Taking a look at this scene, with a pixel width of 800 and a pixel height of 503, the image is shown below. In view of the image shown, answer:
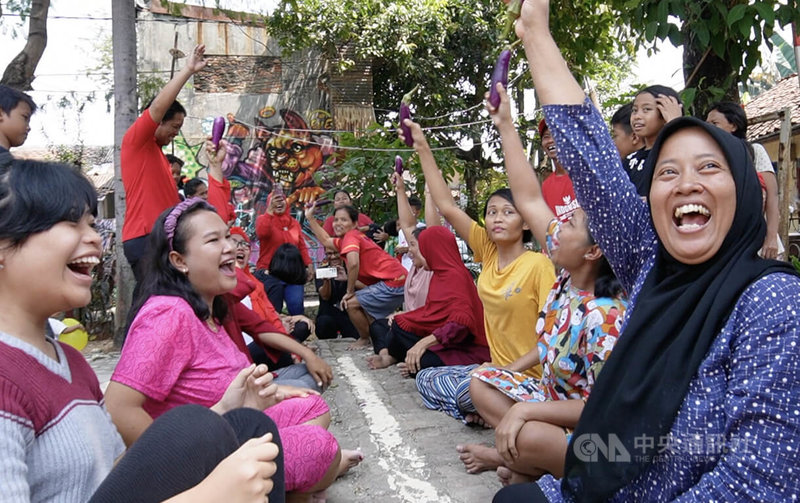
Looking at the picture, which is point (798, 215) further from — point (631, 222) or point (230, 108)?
point (631, 222)

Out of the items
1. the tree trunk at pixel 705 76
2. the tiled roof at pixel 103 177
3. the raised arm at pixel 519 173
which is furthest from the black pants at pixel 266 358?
the tiled roof at pixel 103 177

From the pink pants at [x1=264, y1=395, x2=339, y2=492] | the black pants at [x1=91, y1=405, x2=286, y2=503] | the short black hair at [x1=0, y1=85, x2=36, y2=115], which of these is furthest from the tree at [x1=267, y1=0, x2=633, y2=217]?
the black pants at [x1=91, y1=405, x2=286, y2=503]

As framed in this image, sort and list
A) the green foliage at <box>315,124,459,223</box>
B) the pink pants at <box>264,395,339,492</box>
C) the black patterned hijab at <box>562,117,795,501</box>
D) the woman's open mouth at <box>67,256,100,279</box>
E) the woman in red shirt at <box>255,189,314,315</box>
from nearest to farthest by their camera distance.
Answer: the black patterned hijab at <box>562,117,795,501</box> < the woman's open mouth at <box>67,256,100,279</box> < the pink pants at <box>264,395,339,492</box> < the woman in red shirt at <box>255,189,314,315</box> < the green foliage at <box>315,124,459,223</box>

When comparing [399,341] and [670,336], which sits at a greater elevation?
[670,336]

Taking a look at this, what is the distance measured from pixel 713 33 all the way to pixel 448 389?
2.73 metres

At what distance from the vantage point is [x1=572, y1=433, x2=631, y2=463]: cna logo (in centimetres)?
139

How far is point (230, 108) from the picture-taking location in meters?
14.3

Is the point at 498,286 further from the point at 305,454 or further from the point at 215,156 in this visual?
the point at 215,156

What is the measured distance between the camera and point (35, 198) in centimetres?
140

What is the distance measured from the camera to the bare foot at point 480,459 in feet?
9.28

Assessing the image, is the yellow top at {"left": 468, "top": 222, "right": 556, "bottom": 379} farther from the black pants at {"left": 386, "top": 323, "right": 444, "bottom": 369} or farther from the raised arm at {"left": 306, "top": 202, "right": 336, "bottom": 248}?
the raised arm at {"left": 306, "top": 202, "right": 336, "bottom": 248}

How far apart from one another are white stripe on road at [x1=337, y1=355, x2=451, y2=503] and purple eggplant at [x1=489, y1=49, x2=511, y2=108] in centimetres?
173

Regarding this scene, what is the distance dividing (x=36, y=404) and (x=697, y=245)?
1503mm

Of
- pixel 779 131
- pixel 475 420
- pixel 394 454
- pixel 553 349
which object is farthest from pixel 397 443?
pixel 779 131
